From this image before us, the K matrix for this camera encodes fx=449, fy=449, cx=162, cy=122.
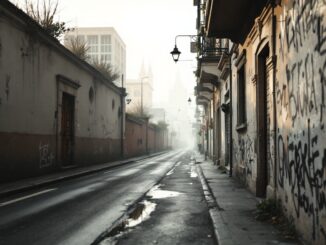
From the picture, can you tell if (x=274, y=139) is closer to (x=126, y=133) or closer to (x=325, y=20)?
(x=325, y=20)

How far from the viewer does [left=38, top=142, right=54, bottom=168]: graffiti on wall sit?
17.0 meters

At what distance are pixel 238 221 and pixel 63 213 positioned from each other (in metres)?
3.29

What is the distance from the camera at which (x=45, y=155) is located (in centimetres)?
1742

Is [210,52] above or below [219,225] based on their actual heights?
above

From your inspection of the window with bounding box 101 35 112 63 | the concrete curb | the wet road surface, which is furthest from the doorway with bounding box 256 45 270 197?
the window with bounding box 101 35 112 63

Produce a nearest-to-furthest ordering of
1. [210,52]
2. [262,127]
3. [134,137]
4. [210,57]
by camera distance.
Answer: [262,127] → [210,57] → [210,52] → [134,137]

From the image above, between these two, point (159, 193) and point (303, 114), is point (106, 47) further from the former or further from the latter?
point (303, 114)

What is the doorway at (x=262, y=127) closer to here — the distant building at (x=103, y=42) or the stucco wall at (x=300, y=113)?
the stucco wall at (x=300, y=113)

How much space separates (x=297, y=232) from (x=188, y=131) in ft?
595

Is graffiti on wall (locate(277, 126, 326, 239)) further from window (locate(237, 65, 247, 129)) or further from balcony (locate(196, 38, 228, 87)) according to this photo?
balcony (locate(196, 38, 228, 87))

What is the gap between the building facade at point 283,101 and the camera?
493cm

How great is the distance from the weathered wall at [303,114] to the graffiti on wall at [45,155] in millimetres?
11505

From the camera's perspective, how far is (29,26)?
15.8 metres

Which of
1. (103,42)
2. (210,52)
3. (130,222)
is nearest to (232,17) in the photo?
(130,222)
